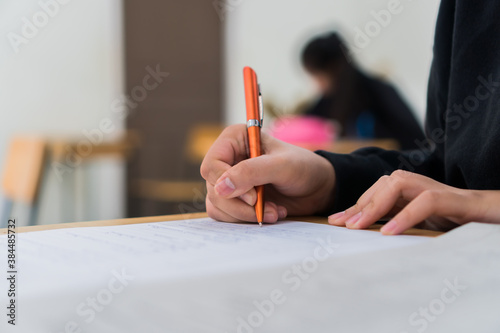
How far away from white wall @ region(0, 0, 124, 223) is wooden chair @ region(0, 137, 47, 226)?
4.29 ft

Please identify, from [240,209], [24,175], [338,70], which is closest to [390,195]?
[240,209]

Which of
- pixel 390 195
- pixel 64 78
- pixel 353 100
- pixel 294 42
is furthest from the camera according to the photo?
pixel 294 42

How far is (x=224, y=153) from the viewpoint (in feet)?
1.73

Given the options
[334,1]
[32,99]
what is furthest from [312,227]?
[334,1]

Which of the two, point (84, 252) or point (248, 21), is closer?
point (84, 252)

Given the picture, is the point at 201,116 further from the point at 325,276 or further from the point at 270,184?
the point at 325,276

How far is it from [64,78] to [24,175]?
6.72 ft

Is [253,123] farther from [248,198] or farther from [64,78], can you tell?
[64,78]

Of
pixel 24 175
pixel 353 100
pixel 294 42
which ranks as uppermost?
pixel 294 42

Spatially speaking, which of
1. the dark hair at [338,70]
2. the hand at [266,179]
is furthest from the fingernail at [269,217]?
the dark hair at [338,70]

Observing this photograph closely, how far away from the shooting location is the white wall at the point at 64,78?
9.28 ft

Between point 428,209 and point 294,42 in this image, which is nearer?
point 428,209

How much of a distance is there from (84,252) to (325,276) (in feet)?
0.54

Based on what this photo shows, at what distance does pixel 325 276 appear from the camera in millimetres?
287
